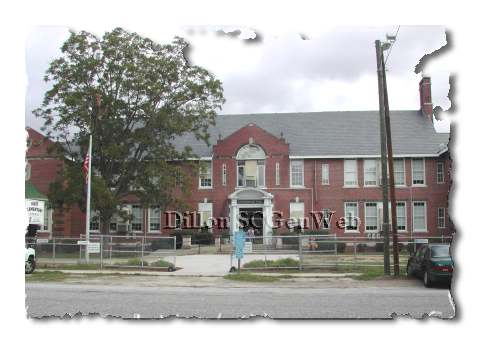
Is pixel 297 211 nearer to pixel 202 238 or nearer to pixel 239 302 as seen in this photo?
pixel 202 238

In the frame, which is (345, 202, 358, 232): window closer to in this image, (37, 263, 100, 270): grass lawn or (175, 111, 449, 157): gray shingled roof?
(175, 111, 449, 157): gray shingled roof

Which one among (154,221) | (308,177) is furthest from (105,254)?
(308,177)

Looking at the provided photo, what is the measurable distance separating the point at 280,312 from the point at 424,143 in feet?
84.3

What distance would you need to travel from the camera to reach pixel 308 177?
35.6 meters

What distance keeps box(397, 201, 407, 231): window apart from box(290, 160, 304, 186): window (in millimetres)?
6312

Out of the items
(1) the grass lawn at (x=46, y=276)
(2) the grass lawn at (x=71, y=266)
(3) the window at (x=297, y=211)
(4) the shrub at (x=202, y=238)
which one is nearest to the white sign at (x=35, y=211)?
(1) the grass lawn at (x=46, y=276)

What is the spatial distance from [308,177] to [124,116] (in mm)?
13442

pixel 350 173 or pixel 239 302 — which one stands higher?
pixel 350 173

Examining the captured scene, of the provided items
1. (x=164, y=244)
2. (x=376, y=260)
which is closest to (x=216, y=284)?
(x=164, y=244)

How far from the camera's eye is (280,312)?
34.0 feet

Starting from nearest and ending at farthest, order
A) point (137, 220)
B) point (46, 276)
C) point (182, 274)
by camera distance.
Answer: point (46, 276)
point (182, 274)
point (137, 220)

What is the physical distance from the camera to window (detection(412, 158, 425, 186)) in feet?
111

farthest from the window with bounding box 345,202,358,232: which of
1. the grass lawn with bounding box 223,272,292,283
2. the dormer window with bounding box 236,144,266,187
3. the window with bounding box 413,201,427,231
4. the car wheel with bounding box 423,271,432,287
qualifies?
the car wheel with bounding box 423,271,432,287

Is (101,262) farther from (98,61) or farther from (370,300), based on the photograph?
(370,300)
